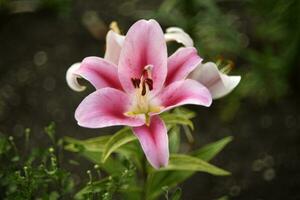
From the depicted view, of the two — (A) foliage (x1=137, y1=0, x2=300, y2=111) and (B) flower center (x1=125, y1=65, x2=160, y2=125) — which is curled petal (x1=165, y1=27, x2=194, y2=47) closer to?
(B) flower center (x1=125, y1=65, x2=160, y2=125)

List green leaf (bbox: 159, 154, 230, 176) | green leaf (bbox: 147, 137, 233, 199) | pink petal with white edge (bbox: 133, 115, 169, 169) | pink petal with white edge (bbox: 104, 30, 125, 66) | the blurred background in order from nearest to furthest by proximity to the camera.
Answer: pink petal with white edge (bbox: 133, 115, 169, 169)
pink petal with white edge (bbox: 104, 30, 125, 66)
green leaf (bbox: 159, 154, 230, 176)
green leaf (bbox: 147, 137, 233, 199)
the blurred background

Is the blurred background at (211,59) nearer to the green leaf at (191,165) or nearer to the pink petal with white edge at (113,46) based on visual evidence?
the green leaf at (191,165)

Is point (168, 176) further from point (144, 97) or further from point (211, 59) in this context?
point (211, 59)

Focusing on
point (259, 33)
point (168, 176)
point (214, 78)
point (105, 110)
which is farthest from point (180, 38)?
point (259, 33)

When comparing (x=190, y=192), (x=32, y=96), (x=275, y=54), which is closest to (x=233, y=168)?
(x=190, y=192)

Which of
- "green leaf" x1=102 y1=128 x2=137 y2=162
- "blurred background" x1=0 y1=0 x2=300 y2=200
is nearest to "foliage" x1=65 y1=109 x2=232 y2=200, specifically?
"green leaf" x1=102 y1=128 x2=137 y2=162

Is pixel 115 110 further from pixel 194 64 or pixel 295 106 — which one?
pixel 295 106
